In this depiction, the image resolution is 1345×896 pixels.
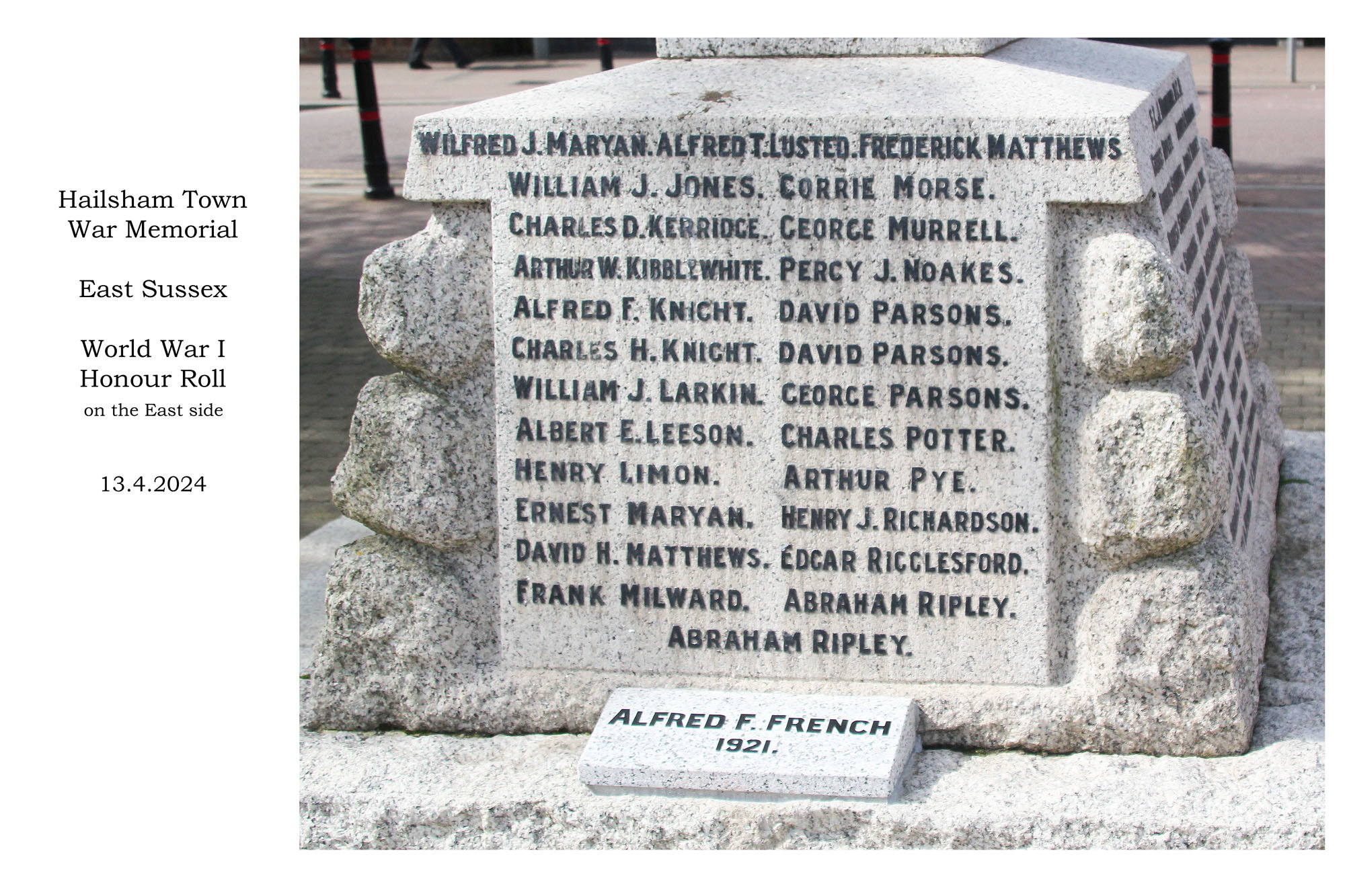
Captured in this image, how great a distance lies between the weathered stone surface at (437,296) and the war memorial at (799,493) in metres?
0.01

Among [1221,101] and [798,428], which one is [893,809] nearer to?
[798,428]

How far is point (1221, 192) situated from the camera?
201 inches

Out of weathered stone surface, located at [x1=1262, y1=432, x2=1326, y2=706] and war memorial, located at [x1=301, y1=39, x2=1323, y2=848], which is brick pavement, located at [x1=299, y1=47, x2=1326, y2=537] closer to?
weathered stone surface, located at [x1=1262, y1=432, x2=1326, y2=706]

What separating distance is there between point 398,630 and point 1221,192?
124 inches

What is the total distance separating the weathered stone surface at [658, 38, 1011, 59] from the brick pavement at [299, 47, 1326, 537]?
2.91m

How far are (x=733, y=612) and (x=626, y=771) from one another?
20.7 inches

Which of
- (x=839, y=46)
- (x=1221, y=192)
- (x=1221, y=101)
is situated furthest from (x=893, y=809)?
(x=1221, y=101)

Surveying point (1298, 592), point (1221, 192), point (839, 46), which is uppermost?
point (839, 46)

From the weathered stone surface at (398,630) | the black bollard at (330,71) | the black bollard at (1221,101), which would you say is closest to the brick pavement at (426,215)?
the black bollard at (1221,101)

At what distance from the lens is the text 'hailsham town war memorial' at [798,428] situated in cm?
361

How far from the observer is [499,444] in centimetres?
390

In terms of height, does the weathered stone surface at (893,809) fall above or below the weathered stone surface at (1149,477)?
below

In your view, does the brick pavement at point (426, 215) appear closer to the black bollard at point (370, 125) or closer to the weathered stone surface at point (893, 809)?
the black bollard at point (370, 125)

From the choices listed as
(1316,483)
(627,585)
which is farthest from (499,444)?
(1316,483)
